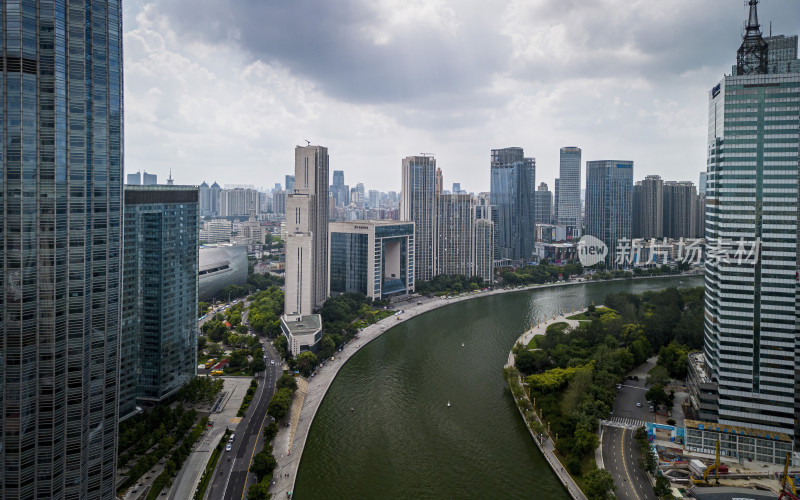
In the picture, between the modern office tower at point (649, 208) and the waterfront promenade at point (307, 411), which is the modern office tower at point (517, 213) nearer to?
Result: the modern office tower at point (649, 208)

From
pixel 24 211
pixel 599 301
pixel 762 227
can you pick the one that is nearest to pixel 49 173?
pixel 24 211

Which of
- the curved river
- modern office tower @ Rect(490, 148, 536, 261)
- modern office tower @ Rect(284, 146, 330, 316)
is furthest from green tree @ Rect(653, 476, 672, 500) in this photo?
modern office tower @ Rect(490, 148, 536, 261)

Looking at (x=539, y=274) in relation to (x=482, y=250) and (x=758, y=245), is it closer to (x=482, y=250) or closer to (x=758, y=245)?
(x=482, y=250)

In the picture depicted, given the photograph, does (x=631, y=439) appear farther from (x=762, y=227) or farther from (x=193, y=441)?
(x=193, y=441)

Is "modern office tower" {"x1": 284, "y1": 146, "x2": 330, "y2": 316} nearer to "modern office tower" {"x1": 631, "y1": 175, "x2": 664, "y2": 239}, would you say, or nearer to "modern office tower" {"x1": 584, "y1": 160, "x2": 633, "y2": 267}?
"modern office tower" {"x1": 584, "y1": 160, "x2": 633, "y2": 267}

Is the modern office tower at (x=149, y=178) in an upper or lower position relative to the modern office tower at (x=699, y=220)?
upper

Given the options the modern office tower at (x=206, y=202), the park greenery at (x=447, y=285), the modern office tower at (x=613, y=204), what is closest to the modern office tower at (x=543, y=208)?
the modern office tower at (x=613, y=204)

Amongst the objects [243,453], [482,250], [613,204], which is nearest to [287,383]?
[243,453]
